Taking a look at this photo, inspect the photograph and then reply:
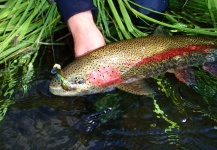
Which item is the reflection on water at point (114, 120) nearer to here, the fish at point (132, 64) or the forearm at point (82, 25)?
the fish at point (132, 64)

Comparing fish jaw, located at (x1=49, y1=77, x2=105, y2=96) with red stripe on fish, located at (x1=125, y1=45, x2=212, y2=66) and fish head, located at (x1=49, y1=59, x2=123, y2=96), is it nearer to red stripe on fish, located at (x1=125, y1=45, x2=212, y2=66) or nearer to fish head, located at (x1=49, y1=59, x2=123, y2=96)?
fish head, located at (x1=49, y1=59, x2=123, y2=96)

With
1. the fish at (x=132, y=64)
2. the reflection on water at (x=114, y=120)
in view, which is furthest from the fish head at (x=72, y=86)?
the reflection on water at (x=114, y=120)

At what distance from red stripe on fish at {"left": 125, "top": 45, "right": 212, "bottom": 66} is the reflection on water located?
177 millimetres

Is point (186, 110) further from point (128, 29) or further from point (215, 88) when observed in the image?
point (128, 29)

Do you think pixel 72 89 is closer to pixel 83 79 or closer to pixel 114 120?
pixel 83 79

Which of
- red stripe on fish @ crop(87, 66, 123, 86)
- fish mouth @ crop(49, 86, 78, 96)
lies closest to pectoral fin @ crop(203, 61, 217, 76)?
red stripe on fish @ crop(87, 66, 123, 86)

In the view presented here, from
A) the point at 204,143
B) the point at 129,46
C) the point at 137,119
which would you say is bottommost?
the point at 204,143

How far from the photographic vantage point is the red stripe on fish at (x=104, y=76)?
6.70 ft

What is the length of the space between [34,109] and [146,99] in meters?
0.66

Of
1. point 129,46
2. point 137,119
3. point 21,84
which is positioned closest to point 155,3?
point 129,46

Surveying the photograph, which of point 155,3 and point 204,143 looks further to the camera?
point 155,3

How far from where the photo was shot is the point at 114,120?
2.02 metres

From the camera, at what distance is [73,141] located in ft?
6.31

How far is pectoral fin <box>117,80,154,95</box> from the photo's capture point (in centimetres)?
209
